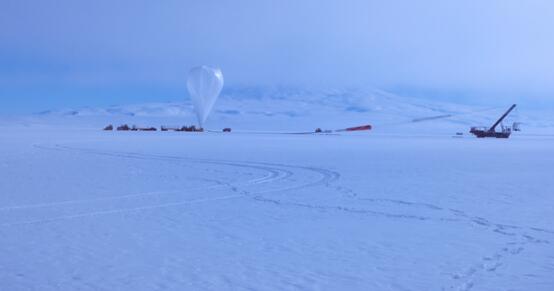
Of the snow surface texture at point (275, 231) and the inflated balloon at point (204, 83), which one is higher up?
the inflated balloon at point (204, 83)

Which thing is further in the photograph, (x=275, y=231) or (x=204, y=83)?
(x=204, y=83)

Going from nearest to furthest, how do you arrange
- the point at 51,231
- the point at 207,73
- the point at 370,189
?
the point at 51,231 → the point at 370,189 → the point at 207,73

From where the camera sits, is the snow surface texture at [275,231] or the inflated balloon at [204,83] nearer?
the snow surface texture at [275,231]

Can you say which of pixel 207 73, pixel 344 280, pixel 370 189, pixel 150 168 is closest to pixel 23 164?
pixel 150 168

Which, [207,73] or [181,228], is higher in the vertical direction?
[207,73]

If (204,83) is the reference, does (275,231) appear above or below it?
below

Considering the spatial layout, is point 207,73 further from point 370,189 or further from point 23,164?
point 370,189

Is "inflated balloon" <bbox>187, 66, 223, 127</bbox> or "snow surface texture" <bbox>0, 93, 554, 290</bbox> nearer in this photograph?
"snow surface texture" <bbox>0, 93, 554, 290</bbox>

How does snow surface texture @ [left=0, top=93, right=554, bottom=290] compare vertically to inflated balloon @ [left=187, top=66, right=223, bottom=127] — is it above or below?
below

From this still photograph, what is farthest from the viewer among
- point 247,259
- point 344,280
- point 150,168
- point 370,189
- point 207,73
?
point 207,73

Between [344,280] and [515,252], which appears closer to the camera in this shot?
[344,280]
